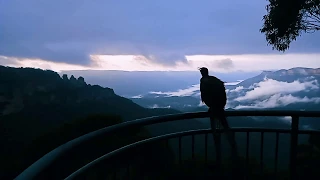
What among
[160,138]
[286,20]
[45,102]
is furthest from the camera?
[45,102]

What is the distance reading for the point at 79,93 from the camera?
4409 cm

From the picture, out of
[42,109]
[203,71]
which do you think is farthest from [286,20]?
[42,109]

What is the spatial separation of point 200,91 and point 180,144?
0.57 metres

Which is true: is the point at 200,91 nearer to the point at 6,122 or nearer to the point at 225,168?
the point at 225,168

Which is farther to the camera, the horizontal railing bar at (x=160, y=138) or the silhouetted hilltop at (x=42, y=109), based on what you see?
the silhouetted hilltop at (x=42, y=109)

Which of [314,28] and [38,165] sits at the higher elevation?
[314,28]

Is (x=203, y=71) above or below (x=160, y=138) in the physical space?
above

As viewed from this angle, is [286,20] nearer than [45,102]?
Yes

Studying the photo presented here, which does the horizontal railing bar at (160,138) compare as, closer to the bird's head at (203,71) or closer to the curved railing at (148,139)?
the curved railing at (148,139)

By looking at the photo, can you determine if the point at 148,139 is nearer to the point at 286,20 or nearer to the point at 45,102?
the point at 286,20

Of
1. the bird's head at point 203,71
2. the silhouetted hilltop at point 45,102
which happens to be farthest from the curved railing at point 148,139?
the silhouetted hilltop at point 45,102

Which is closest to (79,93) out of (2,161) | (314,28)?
(2,161)

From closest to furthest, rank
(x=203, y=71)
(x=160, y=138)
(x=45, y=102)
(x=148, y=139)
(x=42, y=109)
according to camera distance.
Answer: (x=148, y=139)
(x=160, y=138)
(x=203, y=71)
(x=42, y=109)
(x=45, y=102)

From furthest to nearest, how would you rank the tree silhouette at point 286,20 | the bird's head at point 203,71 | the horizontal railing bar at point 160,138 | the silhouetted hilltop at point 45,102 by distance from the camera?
the silhouetted hilltop at point 45,102, the tree silhouette at point 286,20, the bird's head at point 203,71, the horizontal railing bar at point 160,138
